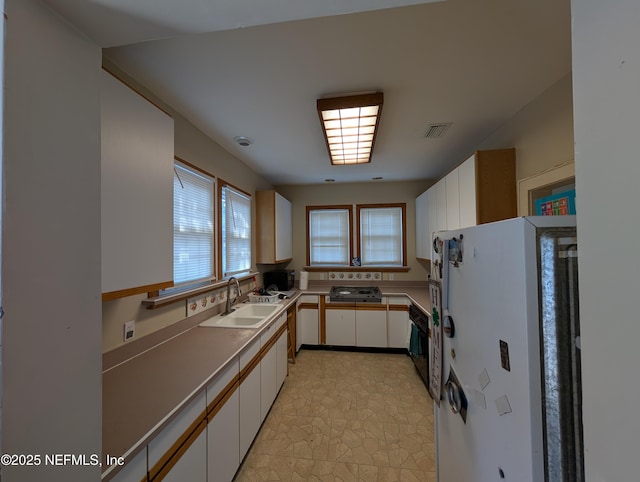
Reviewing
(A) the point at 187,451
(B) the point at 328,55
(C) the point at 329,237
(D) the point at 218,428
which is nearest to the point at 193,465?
(A) the point at 187,451

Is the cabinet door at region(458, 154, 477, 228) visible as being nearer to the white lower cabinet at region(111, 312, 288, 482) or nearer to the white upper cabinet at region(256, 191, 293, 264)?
the white lower cabinet at region(111, 312, 288, 482)

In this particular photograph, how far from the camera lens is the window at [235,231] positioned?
8.08ft

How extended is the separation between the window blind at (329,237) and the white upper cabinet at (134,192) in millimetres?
2839

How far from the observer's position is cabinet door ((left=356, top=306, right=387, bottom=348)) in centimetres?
328

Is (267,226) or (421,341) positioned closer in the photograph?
(421,341)

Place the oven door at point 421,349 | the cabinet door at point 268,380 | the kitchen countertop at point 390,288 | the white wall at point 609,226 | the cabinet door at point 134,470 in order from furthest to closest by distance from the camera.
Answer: the kitchen countertop at point 390,288
the oven door at point 421,349
the cabinet door at point 268,380
the cabinet door at point 134,470
the white wall at point 609,226

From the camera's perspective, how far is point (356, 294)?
3469 millimetres

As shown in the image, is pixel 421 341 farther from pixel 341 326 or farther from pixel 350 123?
pixel 350 123

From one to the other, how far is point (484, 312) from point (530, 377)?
230 mm

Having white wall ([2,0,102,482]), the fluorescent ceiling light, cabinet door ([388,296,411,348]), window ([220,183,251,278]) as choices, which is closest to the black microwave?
window ([220,183,251,278])

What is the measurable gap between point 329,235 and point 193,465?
10.5 ft

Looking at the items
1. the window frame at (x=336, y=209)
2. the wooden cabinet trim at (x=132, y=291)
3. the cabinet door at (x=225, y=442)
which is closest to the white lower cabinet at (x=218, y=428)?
the cabinet door at (x=225, y=442)

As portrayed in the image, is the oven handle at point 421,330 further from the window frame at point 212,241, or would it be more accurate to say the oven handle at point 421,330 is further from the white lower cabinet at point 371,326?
the window frame at point 212,241

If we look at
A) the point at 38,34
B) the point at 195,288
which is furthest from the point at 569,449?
the point at 195,288
